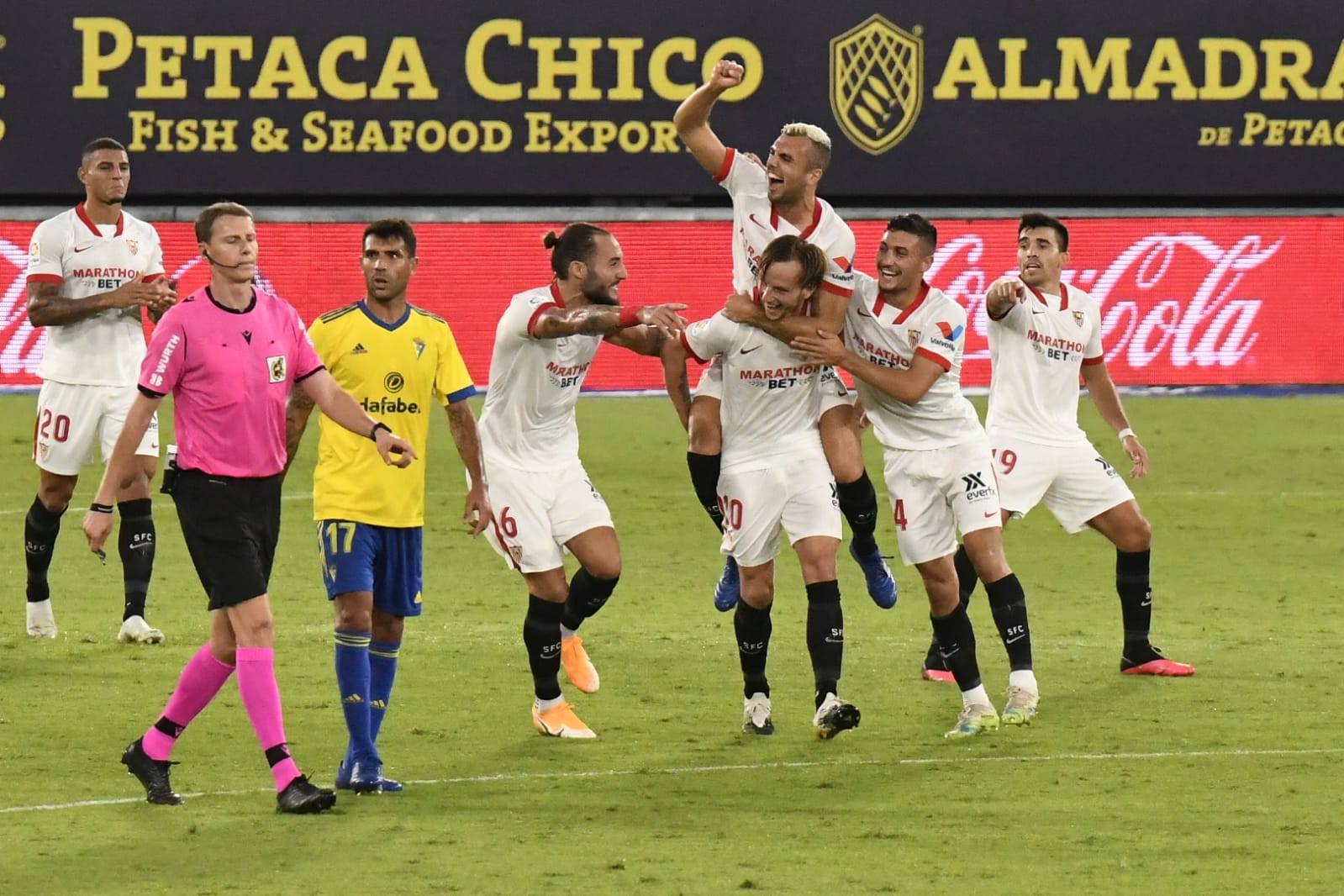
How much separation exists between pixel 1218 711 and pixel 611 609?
3.89 meters

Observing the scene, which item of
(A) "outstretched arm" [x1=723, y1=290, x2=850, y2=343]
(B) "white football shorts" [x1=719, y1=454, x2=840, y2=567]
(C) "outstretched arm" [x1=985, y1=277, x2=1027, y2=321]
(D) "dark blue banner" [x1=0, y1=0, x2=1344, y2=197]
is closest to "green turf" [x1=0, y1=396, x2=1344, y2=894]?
(B) "white football shorts" [x1=719, y1=454, x2=840, y2=567]

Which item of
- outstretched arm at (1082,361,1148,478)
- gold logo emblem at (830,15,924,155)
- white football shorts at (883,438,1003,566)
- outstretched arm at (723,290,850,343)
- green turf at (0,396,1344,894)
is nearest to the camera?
green turf at (0,396,1344,894)

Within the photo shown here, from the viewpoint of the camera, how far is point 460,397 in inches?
306

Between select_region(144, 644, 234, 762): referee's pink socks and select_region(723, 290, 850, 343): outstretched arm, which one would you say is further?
select_region(723, 290, 850, 343): outstretched arm

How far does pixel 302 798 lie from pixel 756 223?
3302mm

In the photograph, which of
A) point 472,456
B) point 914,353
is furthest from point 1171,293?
point 472,456

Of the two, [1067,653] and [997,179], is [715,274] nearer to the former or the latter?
[997,179]

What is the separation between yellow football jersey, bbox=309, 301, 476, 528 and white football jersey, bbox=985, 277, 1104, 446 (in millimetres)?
3292

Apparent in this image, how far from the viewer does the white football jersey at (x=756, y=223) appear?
8883mm

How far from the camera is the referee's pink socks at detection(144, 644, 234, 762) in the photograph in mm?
7180

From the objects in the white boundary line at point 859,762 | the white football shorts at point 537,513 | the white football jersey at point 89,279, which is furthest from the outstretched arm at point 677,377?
the white football jersey at point 89,279

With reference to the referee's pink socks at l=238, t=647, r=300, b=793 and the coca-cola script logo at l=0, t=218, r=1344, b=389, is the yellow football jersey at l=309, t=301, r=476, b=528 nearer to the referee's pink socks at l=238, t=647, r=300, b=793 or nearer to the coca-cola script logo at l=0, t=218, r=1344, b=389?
the referee's pink socks at l=238, t=647, r=300, b=793

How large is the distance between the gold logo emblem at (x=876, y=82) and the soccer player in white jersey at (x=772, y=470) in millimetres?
14519

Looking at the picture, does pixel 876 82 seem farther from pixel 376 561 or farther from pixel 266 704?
pixel 266 704
